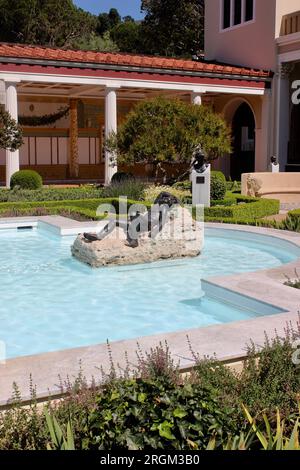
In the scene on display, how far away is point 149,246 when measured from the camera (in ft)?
33.0

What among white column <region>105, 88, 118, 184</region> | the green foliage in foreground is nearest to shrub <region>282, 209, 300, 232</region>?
the green foliage in foreground

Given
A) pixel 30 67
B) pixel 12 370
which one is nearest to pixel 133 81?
pixel 30 67

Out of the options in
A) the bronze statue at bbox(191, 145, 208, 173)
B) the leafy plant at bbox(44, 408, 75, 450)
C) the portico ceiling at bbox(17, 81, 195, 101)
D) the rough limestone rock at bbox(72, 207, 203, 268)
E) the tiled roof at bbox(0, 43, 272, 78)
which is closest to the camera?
the leafy plant at bbox(44, 408, 75, 450)

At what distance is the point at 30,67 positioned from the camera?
779 inches

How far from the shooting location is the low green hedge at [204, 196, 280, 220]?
1461cm

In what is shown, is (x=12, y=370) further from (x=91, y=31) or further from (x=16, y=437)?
(x=91, y=31)

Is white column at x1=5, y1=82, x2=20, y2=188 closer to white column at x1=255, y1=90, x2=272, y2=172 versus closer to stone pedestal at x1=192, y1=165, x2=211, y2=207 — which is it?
stone pedestal at x1=192, y1=165, x2=211, y2=207

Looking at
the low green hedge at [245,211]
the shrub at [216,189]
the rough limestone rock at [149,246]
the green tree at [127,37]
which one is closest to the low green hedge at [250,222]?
the low green hedge at [245,211]

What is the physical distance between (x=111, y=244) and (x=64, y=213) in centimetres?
610

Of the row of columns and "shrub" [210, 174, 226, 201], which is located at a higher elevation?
the row of columns

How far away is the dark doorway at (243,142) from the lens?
27719 millimetres

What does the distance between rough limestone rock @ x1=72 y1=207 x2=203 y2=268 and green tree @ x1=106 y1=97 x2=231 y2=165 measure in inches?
209

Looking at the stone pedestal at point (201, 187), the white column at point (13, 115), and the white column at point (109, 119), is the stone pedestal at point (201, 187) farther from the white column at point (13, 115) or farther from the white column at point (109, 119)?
the white column at point (13, 115)

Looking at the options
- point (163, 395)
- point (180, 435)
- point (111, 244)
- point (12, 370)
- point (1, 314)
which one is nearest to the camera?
point (180, 435)
